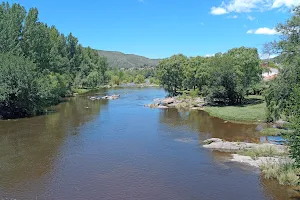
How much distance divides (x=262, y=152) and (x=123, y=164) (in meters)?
12.8

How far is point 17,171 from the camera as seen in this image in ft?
74.2

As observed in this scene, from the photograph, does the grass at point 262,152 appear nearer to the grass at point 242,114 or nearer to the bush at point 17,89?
the grass at point 242,114

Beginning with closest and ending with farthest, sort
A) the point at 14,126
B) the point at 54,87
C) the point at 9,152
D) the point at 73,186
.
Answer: the point at 73,186
the point at 9,152
the point at 14,126
the point at 54,87

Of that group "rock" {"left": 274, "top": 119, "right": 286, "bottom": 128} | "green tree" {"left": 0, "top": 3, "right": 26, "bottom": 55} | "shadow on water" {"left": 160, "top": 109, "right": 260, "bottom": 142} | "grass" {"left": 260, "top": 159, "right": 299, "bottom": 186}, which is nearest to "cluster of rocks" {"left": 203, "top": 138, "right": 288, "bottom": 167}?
"grass" {"left": 260, "top": 159, "right": 299, "bottom": 186}

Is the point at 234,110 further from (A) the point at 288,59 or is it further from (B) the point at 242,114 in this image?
(A) the point at 288,59

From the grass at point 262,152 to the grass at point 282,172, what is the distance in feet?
8.36

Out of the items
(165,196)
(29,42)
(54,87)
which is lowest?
(165,196)

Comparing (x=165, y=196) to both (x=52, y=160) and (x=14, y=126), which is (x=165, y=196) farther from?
(x=14, y=126)

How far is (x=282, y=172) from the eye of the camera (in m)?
20.5

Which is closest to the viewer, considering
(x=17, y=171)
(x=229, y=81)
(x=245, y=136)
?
(x=17, y=171)

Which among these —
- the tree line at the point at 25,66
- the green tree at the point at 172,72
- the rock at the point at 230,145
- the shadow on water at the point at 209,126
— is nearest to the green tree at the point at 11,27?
the tree line at the point at 25,66

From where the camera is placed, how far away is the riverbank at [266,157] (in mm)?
20091

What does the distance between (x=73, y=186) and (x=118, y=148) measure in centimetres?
940

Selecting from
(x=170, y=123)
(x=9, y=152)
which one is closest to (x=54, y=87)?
(x=170, y=123)
